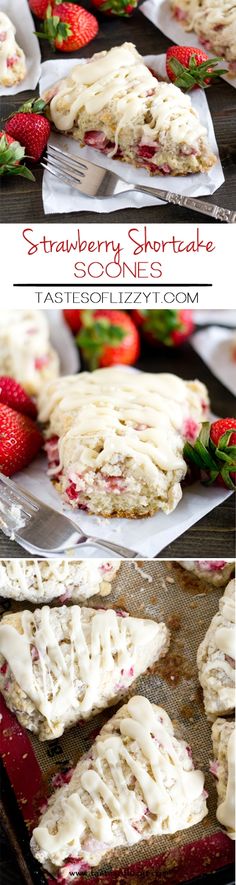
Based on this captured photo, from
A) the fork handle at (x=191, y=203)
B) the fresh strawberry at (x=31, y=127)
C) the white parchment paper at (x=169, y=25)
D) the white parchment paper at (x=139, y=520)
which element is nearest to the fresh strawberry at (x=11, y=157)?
the fresh strawberry at (x=31, y=127)

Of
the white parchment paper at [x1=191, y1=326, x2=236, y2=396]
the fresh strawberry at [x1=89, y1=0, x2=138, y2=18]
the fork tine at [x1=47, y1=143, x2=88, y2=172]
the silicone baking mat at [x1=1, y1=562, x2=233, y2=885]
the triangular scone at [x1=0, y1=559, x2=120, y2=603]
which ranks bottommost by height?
the silicone baking mat at [x1=1, y1=562, x2=233, y2=885]

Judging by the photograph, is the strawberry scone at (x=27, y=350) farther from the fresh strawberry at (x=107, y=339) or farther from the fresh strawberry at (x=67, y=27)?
the fresh strawberry at (x=67, y=27)

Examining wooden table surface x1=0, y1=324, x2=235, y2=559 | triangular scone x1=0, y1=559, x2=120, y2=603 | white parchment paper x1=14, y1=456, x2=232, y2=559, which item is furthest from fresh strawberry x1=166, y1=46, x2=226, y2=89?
triangular scone x1=0, y1=559, x2=120, y2=603

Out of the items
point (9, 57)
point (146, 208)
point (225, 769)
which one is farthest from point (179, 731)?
point (9, 57)

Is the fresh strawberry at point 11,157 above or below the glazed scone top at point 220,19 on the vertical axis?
below

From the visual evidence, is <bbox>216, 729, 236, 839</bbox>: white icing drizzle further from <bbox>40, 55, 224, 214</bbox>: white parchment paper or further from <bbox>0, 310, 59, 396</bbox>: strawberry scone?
<bbox>40, 55, 224, 214</bbox>: white parchment paper

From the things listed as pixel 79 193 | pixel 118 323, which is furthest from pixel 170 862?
pixel 79 193
